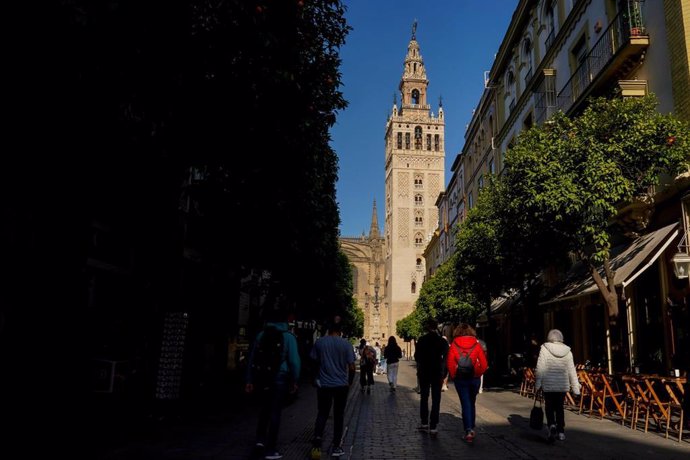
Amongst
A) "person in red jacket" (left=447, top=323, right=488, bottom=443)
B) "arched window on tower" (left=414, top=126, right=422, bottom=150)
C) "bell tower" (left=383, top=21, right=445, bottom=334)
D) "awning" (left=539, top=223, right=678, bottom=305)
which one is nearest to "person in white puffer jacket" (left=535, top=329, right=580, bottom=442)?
"person in red jacket" (left=447, top=323, right=488, bottom=443)

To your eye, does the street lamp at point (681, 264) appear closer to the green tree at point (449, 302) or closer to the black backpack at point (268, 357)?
the black backpack at point (268, 357)

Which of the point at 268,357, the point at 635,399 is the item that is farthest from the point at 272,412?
the point at 635,399

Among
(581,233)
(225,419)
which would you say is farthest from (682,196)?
(225,419)

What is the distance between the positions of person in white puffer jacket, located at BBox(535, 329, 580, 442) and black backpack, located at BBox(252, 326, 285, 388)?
148 inches

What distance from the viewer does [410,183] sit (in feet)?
288

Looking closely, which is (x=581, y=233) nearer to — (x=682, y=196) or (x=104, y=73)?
(x=682, y=196)

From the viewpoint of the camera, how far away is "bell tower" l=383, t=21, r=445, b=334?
85.7 m

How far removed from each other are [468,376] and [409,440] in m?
1.27

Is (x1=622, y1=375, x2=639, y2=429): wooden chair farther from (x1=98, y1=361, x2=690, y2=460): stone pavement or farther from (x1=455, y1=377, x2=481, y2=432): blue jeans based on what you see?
(x1=455, y1=377, x2=481, y2=432): blue jeans

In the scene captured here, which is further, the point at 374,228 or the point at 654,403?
the point at 374,228

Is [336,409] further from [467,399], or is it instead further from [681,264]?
[681,264]

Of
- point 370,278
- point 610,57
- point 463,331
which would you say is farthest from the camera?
point 370,278

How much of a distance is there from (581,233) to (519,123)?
1359 cm

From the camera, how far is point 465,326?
29.0 feet
